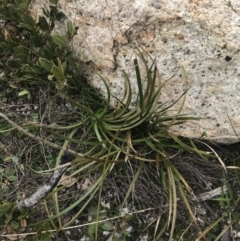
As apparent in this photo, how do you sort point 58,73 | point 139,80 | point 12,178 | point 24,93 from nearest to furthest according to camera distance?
point 139,80 → point 58,73 → point 12,178 → point 24,93

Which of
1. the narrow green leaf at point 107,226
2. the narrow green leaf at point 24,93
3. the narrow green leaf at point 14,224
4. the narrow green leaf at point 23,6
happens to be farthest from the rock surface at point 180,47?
the narrow green leaf at point 14,224

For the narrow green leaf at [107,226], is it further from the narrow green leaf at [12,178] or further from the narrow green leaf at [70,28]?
the narrow green leaf at [70,28]

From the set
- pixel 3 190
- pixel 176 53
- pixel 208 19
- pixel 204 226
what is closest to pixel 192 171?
pixel 204 226

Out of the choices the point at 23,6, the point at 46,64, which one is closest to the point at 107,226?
the point at 46,64

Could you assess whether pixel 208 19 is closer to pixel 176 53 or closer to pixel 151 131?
pixel 176 53

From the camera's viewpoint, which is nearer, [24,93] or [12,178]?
[12,178]

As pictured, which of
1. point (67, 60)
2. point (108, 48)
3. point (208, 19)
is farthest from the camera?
point (67, 60)

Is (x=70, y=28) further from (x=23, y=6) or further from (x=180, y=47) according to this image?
(x=180, y=47)

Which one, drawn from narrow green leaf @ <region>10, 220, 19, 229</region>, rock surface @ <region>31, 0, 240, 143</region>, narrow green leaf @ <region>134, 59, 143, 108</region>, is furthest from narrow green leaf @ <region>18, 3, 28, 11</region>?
narrow green leaf @ <region>10, 220, 19, 229</region>

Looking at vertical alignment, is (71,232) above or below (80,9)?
below
